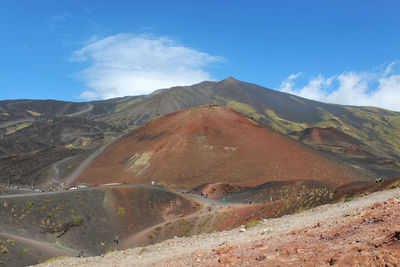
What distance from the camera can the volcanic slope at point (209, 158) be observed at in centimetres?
6775

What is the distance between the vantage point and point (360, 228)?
8312mm

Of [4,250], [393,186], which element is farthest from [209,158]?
[393,186]

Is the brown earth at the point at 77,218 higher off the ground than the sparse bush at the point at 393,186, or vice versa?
the sparse bush at the point at 393,186

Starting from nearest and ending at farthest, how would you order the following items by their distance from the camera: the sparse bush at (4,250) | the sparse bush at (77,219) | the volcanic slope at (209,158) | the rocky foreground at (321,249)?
the rocky foreground at (321,249) → the sparse bush at (4,250) → the sparse bush at (77,219) → the volcanic slope at (209,158)

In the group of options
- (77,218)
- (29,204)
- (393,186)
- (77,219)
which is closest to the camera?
(393,186)

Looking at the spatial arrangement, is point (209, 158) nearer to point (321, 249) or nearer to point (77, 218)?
point (77, 218)

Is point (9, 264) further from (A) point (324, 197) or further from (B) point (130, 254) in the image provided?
(A) point (324, 197)

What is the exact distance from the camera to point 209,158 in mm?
74188

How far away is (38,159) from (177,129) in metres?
45.0

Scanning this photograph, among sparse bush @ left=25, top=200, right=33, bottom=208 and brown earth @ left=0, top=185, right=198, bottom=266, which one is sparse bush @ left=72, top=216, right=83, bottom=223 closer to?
brown earth @ left=0, top=185, right=198, bottom=266

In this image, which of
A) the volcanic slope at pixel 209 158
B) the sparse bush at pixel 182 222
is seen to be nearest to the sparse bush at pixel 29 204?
the sparse bush at pixel 182 222

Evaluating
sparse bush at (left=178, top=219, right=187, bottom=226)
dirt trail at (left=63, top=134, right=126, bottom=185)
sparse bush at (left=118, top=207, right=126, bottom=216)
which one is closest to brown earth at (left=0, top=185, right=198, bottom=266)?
sparse bush at (left=118, top=207, right=126, bottom=216)

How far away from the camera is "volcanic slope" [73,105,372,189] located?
222 ft

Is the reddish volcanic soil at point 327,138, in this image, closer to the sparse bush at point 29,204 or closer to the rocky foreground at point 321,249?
the sparse bush at point 29,204
